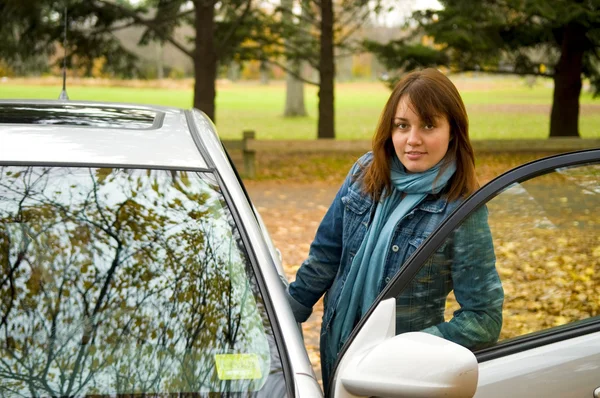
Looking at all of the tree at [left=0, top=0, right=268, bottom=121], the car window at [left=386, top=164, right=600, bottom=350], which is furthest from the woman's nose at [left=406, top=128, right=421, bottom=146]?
the tree at [left=0, top=0, right=268, bottom=121]

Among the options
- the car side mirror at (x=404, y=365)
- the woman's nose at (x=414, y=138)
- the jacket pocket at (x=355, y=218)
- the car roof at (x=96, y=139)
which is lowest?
the car side mirror at (x=404, y=365)

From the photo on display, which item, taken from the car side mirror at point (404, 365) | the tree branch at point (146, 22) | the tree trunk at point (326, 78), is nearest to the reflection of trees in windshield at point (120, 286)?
the car side mirror at point (404, 365)

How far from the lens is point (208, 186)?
8.86ft

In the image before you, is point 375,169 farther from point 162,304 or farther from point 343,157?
point 343,157

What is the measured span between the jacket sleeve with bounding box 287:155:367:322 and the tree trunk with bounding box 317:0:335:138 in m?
14.9

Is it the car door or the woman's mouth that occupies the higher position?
the woman's mouth

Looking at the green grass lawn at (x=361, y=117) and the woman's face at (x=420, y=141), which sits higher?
the woman's face at (x=420, y=141)

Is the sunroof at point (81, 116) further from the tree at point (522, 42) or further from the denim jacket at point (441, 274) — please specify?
the tree at point (522, 42)

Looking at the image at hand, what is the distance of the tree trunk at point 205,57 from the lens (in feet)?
50.6

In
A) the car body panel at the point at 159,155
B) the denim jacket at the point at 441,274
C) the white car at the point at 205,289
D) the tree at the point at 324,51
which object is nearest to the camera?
the white car at the point at 205,289

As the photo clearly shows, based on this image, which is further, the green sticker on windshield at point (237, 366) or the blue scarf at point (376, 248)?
the blue scarf at point (376, 248)

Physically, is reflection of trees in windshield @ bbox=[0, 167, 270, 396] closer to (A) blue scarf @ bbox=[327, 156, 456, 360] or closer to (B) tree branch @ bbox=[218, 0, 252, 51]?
(A) blue scarf @ bbox=[327, 156, 456, 360]

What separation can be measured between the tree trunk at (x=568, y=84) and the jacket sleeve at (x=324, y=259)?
15.5m

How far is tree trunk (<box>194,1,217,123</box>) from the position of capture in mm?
15430
